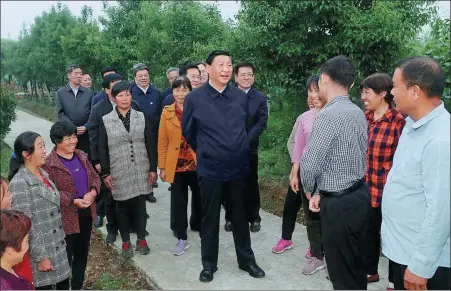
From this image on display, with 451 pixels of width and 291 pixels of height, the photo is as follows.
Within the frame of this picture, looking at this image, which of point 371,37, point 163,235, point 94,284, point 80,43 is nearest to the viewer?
point 94,284

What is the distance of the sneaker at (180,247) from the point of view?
410 cm

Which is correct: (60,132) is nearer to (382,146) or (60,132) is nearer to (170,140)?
(170,140)

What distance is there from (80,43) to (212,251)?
14907 mm

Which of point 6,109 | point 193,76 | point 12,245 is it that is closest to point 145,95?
point 193,76

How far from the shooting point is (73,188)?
3.13m

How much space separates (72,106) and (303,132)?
3.19 metres

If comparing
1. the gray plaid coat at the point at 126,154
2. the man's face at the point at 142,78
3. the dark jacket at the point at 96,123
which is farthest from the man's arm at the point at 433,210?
the man's face at the point at 142,78

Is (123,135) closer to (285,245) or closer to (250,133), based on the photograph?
(250,133)

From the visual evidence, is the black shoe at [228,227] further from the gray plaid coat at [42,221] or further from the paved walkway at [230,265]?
the gray plaid coat at [42,221]

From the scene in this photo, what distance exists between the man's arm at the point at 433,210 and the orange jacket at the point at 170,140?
2438 mm

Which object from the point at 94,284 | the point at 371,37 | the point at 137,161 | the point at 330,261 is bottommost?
the point at 94,284

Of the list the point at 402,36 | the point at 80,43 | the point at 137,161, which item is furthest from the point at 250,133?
the point at 80,43

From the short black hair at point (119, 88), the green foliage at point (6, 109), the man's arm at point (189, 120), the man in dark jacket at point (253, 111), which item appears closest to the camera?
the man's arm at point (189, 120)

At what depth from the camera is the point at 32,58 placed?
22.8 meters
